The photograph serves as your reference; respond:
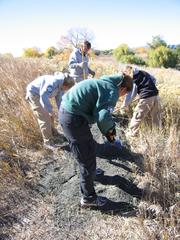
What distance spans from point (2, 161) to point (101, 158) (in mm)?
1282

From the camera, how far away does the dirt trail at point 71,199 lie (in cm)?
325

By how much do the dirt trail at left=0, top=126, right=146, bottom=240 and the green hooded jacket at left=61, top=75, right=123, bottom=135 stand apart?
0.99 m

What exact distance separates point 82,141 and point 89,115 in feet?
0.90

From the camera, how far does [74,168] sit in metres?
4.19

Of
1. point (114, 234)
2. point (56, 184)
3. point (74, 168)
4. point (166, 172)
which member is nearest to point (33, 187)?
point (56, 184)

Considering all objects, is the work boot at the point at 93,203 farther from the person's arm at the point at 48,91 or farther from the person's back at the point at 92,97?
the person's arm at the point at 48,91

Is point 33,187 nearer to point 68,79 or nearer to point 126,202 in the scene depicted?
point 126,202

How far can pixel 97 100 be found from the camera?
303cm

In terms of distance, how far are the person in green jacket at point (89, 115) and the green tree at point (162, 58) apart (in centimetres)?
1952

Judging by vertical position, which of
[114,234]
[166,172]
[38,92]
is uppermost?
[38,92]

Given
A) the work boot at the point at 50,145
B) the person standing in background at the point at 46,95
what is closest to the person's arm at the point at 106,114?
the person standing in background at the point at 46,95

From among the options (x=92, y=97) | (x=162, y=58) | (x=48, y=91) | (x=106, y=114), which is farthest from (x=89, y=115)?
(x=162, y=58)

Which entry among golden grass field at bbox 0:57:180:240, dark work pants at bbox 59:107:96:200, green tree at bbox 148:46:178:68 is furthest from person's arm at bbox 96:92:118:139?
green tree at bbox 148:46:178:68

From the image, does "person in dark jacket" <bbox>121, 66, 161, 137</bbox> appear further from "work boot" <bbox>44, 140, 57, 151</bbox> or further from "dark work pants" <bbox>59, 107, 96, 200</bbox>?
"dark work pants" <bbox>59, 107, 96, 200</bbox>
